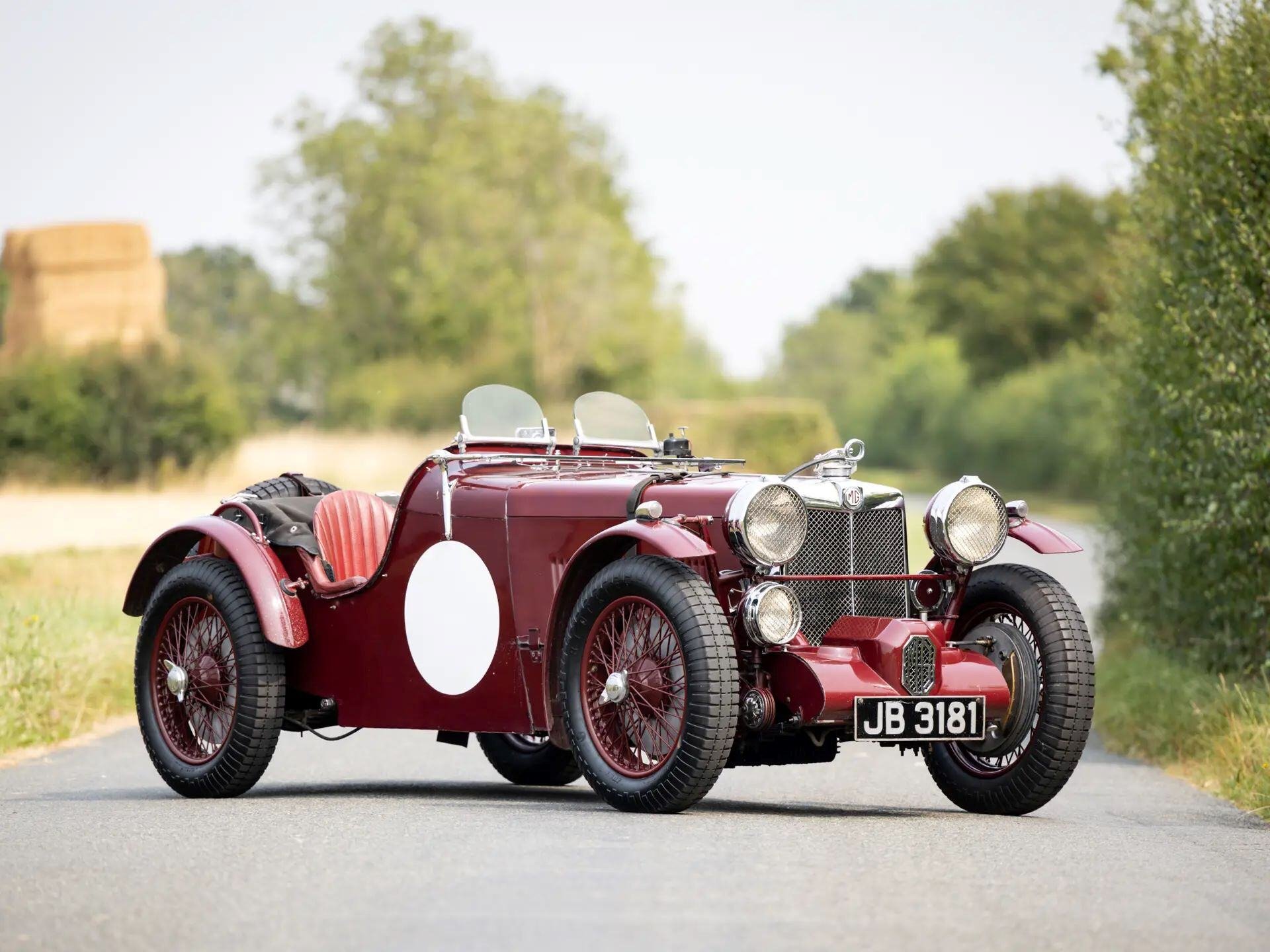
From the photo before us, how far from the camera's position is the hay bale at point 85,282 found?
1809 inches

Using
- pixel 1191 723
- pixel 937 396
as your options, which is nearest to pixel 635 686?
pixel 1191 723

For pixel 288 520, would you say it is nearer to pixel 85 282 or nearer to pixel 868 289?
pixel 85 282

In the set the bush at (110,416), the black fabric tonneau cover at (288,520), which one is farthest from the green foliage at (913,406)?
the black fabric tonneau cover at (288,520)

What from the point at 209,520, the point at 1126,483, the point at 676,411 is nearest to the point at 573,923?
the point at 209,520

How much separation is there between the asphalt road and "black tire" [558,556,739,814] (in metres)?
0.13

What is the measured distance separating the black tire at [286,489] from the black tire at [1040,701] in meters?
3.37

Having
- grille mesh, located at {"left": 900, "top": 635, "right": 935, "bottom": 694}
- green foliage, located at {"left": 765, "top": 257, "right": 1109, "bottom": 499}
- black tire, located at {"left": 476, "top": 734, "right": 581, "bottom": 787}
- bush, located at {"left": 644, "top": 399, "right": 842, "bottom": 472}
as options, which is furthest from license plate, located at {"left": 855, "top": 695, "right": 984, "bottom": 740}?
bush, located at {"left": 644, "top": 399, "right": 842, "bottom": 472}

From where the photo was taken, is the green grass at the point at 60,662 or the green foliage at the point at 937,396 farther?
the green foliage at the point at 937,396

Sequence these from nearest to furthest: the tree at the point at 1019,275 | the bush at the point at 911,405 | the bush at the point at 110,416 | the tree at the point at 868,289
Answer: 1. the bush at the point at 110,416
2. the tree at the point at 1019,275
3. the bush at the point at 911,405
4. the tree at the point at 868,289

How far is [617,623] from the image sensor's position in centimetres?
807

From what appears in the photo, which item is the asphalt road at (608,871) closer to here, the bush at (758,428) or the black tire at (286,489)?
the black tire at (286,489)

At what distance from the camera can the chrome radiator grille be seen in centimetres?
835

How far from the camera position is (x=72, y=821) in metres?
8.07

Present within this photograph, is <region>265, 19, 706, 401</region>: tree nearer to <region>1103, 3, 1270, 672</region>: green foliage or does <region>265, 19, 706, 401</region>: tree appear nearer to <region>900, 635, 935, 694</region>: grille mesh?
<region>1103, 3, 1270, 672</region>: green foliage
